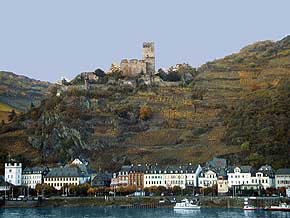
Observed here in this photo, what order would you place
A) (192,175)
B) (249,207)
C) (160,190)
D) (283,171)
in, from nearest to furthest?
(249,207), (283,171), (160,190), (192,175)

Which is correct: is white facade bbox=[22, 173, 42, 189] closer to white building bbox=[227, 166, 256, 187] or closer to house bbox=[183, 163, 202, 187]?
house bbox=[183, 163, 202, 187]

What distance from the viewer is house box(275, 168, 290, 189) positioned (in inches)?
4075

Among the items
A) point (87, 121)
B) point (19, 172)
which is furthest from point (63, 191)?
point (87, 121)

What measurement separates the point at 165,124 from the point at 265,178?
112ft

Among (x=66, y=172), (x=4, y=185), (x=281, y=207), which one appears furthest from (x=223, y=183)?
(x=4, y=185)

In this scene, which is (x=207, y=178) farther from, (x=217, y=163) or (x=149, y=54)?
A: (x=149, y=54)

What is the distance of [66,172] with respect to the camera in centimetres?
11494

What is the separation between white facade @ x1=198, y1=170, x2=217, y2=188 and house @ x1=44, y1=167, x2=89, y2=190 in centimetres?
2050

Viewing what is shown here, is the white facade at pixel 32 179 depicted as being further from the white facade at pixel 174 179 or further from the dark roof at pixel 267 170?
the dark roof at pixel 267 170

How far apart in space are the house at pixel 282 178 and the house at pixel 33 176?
1632 inches

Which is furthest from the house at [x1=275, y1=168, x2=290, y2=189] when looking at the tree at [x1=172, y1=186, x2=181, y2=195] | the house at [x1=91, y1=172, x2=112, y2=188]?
the house at [x1=91, y1=172, x2=112, y2=188]

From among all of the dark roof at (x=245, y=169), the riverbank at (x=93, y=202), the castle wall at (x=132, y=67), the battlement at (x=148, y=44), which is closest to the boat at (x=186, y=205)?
the riverbank at (x=93, y=202)

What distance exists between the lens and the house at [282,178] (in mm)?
103500

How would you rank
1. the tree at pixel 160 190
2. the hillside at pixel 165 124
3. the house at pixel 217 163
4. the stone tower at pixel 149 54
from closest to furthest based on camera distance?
the tree at pixel 160 190
the house at pixel 217 163
the hillside at pixel 165 124
the stone tower at pixel 149 54
